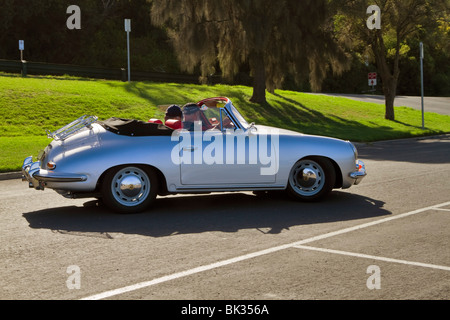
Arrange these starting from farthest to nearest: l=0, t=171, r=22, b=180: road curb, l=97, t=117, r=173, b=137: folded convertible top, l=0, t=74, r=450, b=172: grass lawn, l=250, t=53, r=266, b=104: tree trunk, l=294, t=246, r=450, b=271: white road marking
A: l=250, t=53, r=266, b=104: tree trunk → l=0, t=74, r=450, b=172: grass lawn → l=0, t=171, r=22, b=180: road curb → l=97, t=117, r=173, b=137: folded convertible top → l=294, t=246, r=450, b=271: white road marking

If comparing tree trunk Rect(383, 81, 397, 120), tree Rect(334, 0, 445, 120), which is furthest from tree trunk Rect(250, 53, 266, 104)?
tree trunk Rect(383, 81, 397, 120)

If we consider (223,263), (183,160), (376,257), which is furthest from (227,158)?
(376,257)

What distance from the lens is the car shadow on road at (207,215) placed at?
7.37 metres

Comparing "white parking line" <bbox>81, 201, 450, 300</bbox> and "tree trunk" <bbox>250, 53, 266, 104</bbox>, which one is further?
"tree trunk" <bbox>250, 53, 266, 104</bbox>

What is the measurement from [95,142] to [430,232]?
→ 13.8ft

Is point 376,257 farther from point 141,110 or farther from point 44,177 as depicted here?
point 141,110

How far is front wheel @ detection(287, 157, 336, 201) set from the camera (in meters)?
8.99

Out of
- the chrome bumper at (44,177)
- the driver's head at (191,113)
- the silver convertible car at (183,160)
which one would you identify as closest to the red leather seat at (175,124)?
the silver convertible car at (183,160)

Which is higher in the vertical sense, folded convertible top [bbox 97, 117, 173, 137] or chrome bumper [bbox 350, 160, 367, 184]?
folded convertible top [bbox 97, 117, 173, 137]

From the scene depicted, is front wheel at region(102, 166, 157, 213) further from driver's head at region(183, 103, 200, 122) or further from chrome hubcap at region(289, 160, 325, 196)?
chrome hubcap at region(289, 160, 325, 196)

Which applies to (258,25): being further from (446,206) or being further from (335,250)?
(335,250)

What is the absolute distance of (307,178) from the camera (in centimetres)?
900

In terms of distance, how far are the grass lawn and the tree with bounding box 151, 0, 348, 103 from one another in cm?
188

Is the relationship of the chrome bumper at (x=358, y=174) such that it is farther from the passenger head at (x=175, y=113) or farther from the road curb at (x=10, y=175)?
the road curb at (x=10, y=175)
